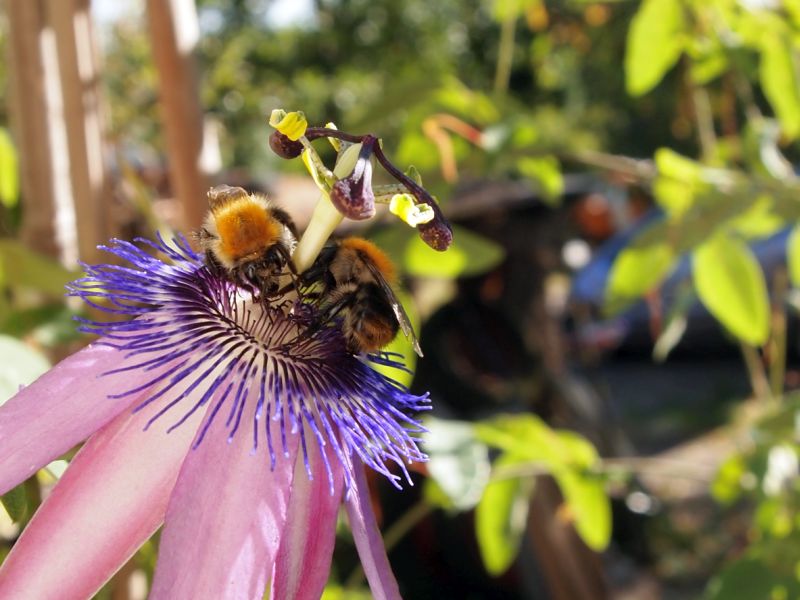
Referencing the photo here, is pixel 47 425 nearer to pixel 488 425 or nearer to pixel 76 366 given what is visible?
pixel 76 366

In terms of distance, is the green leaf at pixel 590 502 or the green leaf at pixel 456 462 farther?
the green leaf at pixel 590 502

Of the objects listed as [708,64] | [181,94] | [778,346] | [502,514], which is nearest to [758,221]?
[708,64]

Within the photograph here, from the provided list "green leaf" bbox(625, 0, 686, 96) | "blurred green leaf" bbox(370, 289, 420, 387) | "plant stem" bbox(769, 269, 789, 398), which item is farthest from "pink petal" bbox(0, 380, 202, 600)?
"plant stem" bbox(769, 269, 789, 398)

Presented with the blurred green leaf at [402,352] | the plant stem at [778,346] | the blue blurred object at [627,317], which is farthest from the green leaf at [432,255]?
the blue blurred object at [627,317]

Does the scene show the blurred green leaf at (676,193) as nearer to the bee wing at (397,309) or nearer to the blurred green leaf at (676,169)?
the blurred green leaf at (676,169)

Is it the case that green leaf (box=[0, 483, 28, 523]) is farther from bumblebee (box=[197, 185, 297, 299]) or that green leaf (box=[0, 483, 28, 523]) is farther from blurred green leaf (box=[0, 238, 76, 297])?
blurred green leaf (box=[0, 238, 76, 297])

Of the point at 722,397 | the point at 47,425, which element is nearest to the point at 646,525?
the point at 722,397
